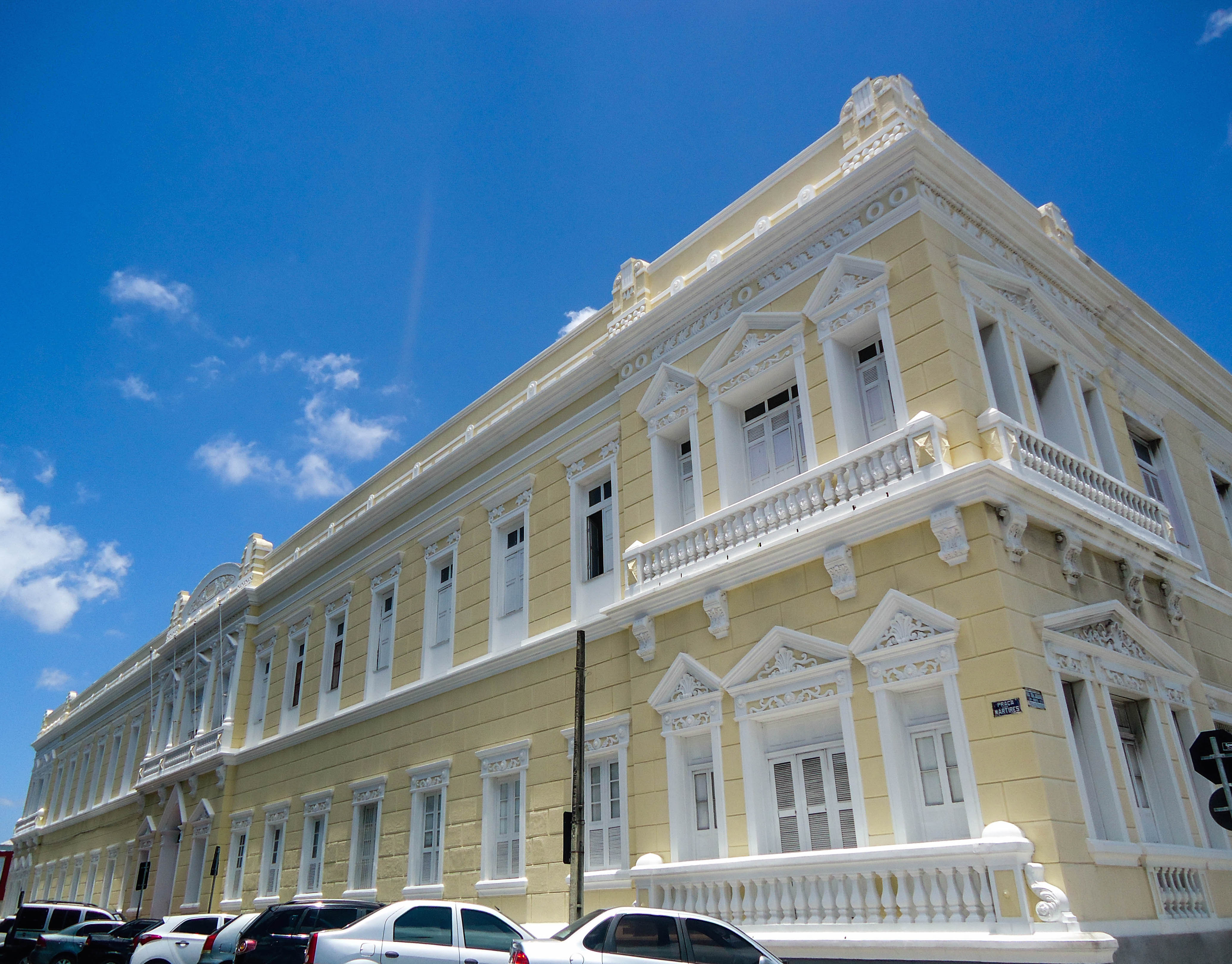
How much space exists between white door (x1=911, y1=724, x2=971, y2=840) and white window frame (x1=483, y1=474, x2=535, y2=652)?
8269 millimetres

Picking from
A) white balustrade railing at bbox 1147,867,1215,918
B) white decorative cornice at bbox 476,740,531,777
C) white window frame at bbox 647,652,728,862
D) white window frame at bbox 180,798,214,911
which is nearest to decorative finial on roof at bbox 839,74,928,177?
white window frame at bbox 647,652,728,862

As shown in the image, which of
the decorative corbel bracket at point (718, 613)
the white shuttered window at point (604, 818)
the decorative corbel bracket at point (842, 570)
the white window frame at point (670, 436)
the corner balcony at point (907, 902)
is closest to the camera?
the corner balcony at point (907, 902)

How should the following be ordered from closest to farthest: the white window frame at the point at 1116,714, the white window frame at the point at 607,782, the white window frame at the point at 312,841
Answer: the white window frame at the point at 1116,714 < the white window frame at the point at 607,782 < the white window frame at the point at 312,841

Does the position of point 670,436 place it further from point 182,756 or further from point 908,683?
point 182,756

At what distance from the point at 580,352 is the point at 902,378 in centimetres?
771

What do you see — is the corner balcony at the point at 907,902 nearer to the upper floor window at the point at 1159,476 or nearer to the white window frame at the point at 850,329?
the white window frame at the point at 850,329

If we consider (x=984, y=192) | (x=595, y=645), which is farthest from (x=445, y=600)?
(x=984, y=192)

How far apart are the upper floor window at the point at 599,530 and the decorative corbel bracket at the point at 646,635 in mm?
1971

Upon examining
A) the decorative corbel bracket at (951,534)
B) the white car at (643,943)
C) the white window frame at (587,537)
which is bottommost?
the white car at (643,943)

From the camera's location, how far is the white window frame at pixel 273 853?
22203 mm

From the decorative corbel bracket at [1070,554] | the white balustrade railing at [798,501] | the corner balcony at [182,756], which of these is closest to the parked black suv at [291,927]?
the white balustrade railing at [798,501]

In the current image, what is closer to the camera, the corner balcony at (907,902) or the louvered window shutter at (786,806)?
the corner balcony at (907,902)

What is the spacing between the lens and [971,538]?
34.4ft

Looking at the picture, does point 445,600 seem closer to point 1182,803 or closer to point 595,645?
point 595,645
